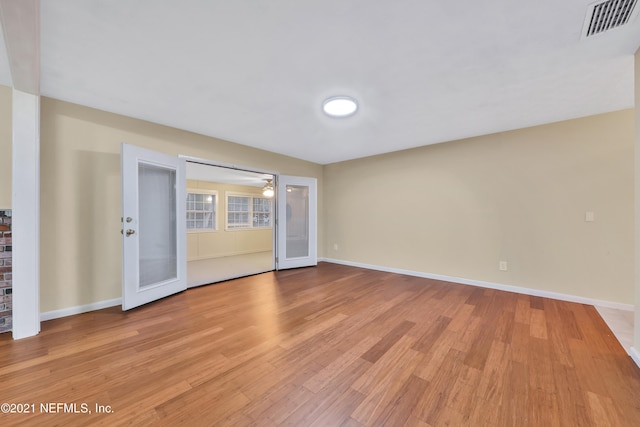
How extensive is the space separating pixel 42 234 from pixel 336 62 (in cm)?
343

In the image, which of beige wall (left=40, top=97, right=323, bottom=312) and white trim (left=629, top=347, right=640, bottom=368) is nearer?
white trim (left=629, top=347, right=640, bottom=368)

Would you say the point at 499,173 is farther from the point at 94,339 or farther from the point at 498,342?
the point at 94,339

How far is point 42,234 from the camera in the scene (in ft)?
8.12

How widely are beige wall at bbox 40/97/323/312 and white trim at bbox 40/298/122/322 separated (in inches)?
1.7

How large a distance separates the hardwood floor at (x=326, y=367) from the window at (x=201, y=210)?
3887 millimetres

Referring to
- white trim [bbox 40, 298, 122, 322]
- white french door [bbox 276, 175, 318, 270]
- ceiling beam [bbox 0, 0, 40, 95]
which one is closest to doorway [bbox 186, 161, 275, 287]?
white french door [bbox 276, 175, 318, 270]

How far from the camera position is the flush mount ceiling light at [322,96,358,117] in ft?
8.22

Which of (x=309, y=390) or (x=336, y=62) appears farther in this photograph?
(x=336, y=62)

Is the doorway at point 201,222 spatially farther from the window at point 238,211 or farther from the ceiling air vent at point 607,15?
the ceiling air vent at point 607,15

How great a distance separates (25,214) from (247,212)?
17.8ft

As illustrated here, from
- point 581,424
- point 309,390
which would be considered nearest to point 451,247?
point 581,424

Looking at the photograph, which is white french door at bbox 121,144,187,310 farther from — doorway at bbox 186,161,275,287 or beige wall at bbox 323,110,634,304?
beige wall at bbox 323,110,634,304

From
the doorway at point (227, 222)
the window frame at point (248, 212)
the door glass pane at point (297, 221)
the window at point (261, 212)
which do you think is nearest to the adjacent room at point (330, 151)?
the door glass pane at point (297, 221)

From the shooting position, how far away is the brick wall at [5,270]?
2.19 meters
